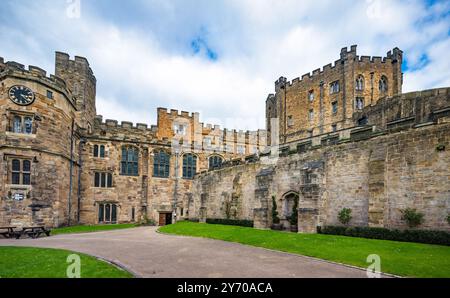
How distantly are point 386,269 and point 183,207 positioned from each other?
95.5 ft

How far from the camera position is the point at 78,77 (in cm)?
3216

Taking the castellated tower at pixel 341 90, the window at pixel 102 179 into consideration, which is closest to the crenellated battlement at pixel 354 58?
the castellated tower at pixel 341 90

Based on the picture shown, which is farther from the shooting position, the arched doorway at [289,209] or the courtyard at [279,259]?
the arched doorway at [289,209]

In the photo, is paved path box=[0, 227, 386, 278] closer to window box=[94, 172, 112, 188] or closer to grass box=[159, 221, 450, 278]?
grass box=[159, 221, 450, 278]

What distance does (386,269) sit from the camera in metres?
8.44

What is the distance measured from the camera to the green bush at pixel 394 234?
12461 millimetres

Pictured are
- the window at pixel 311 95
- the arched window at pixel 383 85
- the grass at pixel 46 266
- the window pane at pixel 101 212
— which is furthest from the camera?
the window at pixel 311 95

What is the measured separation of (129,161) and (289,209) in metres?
21.1

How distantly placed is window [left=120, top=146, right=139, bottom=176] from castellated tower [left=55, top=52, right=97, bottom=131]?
5.76m

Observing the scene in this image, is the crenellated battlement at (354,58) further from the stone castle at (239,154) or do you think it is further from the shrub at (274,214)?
the shrub at (274,214)

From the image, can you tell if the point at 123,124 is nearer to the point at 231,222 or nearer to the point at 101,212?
the point at 101,212

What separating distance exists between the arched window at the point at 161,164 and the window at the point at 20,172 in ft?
48.0

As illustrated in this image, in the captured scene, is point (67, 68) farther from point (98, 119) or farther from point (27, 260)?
point (27, 260)
